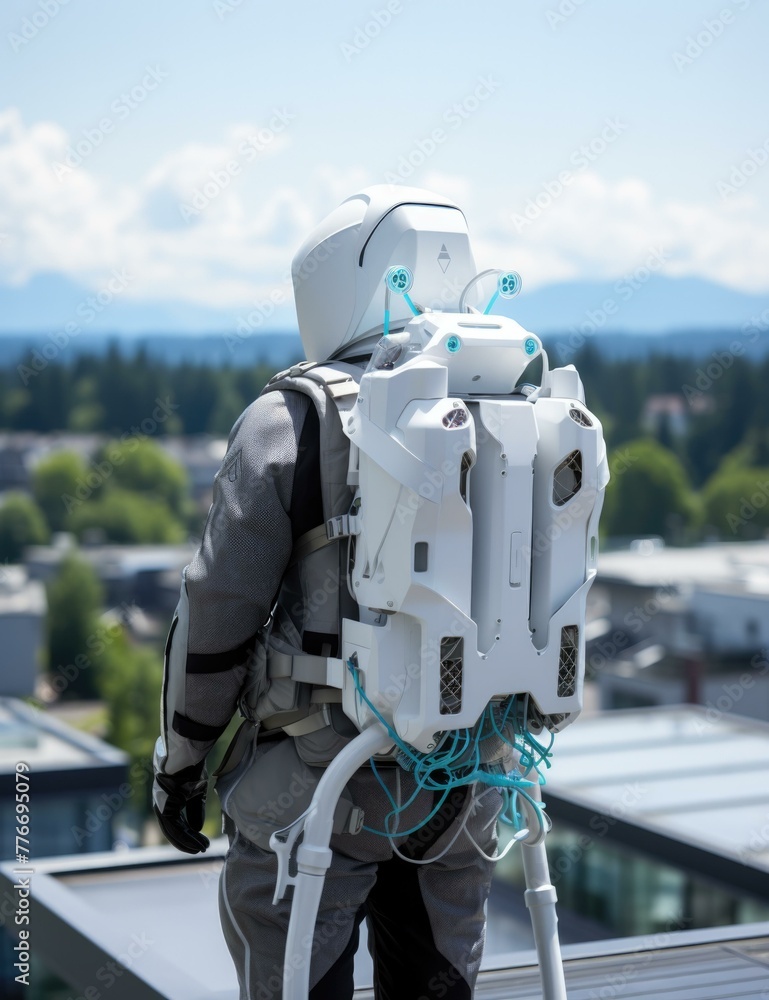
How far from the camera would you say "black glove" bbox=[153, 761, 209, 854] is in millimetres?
2676

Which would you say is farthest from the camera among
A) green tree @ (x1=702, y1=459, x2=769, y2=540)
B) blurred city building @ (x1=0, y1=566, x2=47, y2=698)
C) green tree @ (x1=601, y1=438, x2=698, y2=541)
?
green tree @ (x1=601, y1=438, x2=698, y2=541)

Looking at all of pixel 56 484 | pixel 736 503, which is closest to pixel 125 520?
pixel 56 484

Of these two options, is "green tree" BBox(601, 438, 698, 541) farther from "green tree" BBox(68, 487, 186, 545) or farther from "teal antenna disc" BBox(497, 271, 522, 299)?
"teal antenna disc" BBox(497, 271, 522, 299)

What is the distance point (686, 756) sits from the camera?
11.1m

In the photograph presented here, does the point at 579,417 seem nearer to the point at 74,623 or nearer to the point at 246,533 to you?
the point at 246,533

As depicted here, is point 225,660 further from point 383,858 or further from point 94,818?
point 94,818

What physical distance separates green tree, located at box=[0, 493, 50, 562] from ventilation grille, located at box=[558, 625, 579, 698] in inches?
2933

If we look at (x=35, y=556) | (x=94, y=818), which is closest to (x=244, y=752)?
(x=94, y=818)

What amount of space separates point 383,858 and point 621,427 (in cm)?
7971

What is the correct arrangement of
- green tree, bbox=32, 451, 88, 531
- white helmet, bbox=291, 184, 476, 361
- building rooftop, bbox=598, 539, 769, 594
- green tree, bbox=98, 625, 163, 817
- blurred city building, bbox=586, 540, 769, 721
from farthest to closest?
green tree, bbox=32, 451, 88, 531 < green tree, bbox=98, 625, 163, 817 < building rooftop, bbox=598, 539, 769, 594 < blurred city building, bbox=586, 540, 769, 721 < white helmet, bbox=291, 184, 476, 361

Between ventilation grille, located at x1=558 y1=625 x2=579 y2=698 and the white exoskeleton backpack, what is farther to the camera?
ventilation grille, located at x1=558 y1=625 x2=579 y2=698

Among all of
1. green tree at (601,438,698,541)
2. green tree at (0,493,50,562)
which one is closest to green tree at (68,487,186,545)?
green tree at (0,493,50,562)

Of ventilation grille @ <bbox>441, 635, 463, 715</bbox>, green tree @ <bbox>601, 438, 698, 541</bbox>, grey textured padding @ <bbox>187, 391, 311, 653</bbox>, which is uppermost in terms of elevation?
grey textured padding @ <bbox>187, 391, 311, 653</bbox>

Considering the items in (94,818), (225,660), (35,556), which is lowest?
(35,556)
